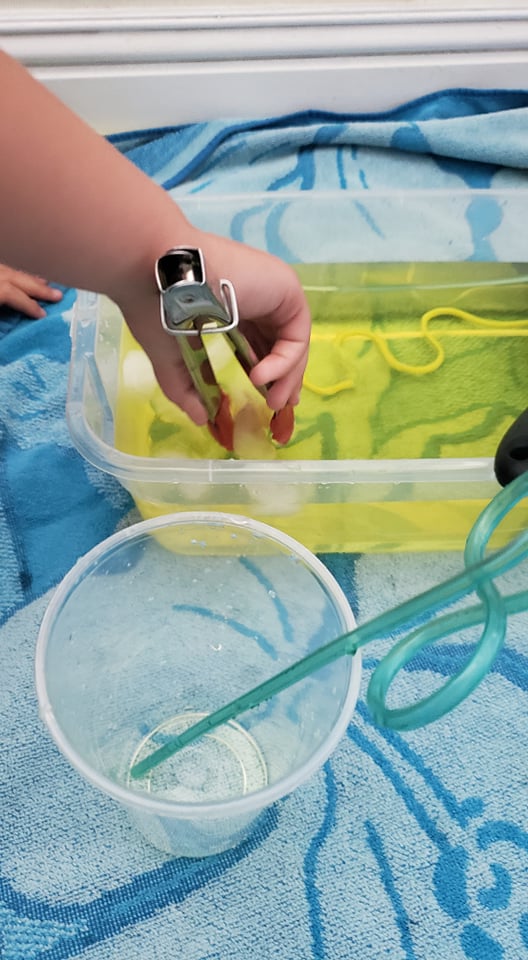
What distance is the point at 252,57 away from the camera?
0.79m

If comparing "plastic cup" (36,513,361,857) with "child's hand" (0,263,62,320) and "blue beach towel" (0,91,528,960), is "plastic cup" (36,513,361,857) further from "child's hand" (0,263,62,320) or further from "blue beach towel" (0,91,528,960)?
"child's hand" (0,263,62,320)

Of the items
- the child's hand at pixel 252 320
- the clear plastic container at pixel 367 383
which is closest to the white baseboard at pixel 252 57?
the clear plastic container at pixel 367 383

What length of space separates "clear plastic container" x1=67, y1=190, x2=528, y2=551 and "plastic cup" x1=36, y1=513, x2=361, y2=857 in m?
0.04

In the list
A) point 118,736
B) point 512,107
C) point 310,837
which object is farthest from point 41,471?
point 512,107

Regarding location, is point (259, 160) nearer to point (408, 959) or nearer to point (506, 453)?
point (506, 453)

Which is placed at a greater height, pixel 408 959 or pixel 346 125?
pixel 346 125

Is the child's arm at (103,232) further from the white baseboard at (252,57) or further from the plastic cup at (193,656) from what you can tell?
the white baseboard at (252,57)

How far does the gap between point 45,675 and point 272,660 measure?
0.17 m

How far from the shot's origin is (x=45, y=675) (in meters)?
0.43

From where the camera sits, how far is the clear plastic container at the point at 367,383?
1.77 feet

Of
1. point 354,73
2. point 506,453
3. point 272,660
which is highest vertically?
point 354,73

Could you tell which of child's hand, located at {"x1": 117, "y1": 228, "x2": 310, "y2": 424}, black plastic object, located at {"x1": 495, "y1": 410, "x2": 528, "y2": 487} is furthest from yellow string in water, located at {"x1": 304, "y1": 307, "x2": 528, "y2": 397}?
black plastic object, located at {"x1": 495, "y1": 410, "x2": 528, "y2": 487}

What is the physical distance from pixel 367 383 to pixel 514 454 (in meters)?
0.28

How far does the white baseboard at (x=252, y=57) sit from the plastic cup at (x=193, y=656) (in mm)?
505
